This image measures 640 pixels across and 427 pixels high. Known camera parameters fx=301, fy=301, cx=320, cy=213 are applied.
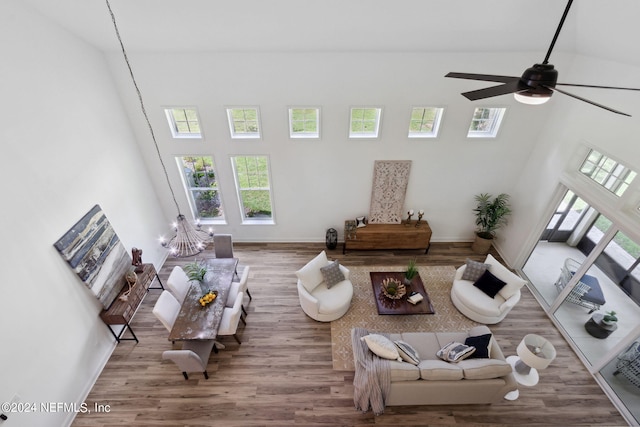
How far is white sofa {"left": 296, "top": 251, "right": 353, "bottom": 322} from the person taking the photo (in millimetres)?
5211

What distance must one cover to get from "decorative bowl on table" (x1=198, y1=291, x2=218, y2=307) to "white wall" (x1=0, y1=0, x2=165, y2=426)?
64.8 inches

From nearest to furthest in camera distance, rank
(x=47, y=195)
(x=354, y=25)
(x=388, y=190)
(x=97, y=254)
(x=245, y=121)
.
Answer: (x=47, y=195) < (x=354, y=25) < (x=97, y=254) < (x=245, y=121) < (x=388, y=190)

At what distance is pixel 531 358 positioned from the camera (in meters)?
3.88

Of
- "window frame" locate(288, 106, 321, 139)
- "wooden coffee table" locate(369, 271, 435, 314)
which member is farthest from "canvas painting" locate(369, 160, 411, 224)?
"wooden coffee table" locate(369, 271, 435, 314)

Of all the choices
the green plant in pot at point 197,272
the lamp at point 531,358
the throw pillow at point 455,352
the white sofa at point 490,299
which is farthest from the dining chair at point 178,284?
the lamp at point 531,358

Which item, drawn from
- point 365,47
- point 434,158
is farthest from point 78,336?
point 434,158

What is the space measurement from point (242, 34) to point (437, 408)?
6.18 meters

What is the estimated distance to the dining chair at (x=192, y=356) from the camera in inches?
156

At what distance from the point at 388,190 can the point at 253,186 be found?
9.76ft

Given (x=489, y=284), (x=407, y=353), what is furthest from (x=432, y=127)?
(x=407, y=353)

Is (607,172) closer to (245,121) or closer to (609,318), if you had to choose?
(609,318)

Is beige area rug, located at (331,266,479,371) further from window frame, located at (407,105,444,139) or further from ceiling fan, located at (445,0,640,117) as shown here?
ceiling fan, located at (445,0,640,117)

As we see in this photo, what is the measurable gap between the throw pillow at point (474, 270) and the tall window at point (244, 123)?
187 inches

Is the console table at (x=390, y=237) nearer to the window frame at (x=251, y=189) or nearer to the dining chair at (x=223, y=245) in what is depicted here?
the window frame at (x=251, y=189)
